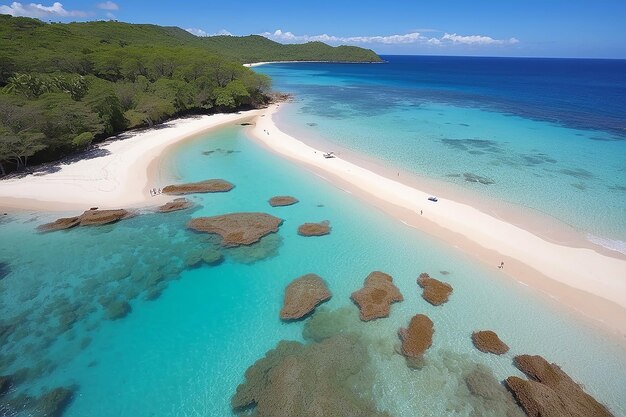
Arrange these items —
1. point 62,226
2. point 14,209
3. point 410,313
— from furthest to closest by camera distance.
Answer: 1. point 14,209
2. point 62,226
3. point 410,313

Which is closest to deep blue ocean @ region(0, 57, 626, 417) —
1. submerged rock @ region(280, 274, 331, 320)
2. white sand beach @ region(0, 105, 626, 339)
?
submerged rock @ region(280, 274, 331, 320)

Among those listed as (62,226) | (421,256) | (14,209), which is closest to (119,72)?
(14,209)

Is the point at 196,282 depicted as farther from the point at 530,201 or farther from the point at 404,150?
the point at 404,150

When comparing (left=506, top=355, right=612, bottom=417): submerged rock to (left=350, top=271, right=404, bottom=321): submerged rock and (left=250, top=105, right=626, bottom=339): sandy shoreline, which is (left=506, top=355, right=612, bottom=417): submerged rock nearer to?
(left=250, top=105, right=626, bottom=339): sandy shoreline

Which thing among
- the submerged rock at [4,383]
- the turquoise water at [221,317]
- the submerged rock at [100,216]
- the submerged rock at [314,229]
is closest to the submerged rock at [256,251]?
the turquoise water at [221,317]

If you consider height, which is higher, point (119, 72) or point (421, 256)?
point (119, 72)

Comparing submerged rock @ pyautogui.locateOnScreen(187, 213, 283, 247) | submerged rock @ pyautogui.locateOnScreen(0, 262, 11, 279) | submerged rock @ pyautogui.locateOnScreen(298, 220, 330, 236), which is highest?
submerged rock @ pyautogui.locateOnScreen(187, 213, 283, 247)
